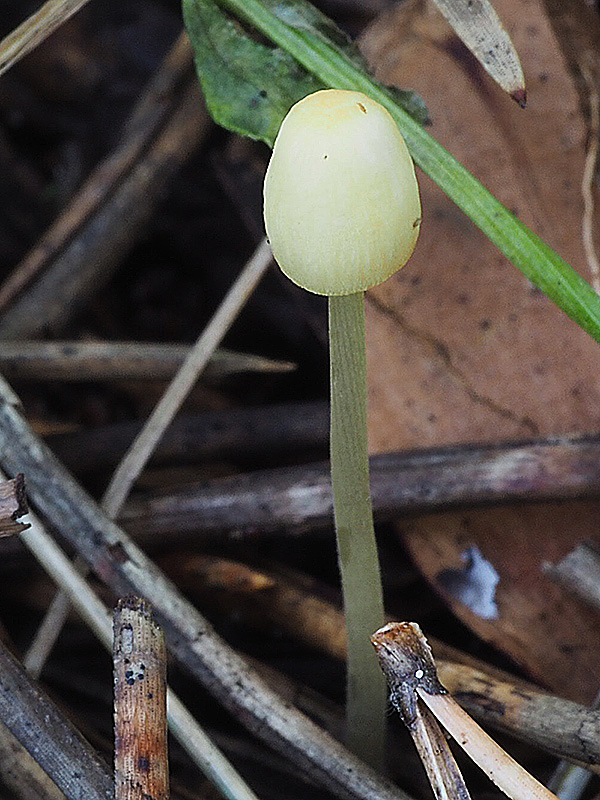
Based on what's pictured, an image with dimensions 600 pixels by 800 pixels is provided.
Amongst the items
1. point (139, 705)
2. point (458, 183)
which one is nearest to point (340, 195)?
point (458, 183)

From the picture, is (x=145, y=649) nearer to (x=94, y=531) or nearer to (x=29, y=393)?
(x=94, y=531)

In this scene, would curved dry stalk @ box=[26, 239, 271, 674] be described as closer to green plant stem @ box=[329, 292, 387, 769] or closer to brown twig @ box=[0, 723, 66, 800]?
brown twig @ box=[0, 723, 66, 800]

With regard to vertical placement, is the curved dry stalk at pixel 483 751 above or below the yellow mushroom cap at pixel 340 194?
below

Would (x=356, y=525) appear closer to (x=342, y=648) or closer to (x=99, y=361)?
(x=342, y=648)

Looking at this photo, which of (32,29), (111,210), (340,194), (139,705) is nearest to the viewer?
(340,194)

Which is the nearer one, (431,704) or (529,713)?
(431,704)

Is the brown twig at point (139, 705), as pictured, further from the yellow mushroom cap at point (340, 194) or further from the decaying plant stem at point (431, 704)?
the yellow mushroom cap at point (340, 194)

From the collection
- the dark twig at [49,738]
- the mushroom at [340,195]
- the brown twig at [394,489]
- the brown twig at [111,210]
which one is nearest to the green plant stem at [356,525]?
the mushroom at [340,195]

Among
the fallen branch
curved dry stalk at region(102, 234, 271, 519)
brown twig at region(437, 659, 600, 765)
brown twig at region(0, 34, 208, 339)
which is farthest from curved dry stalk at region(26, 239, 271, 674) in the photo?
brown twig at region(437, 659, 600, 765)
